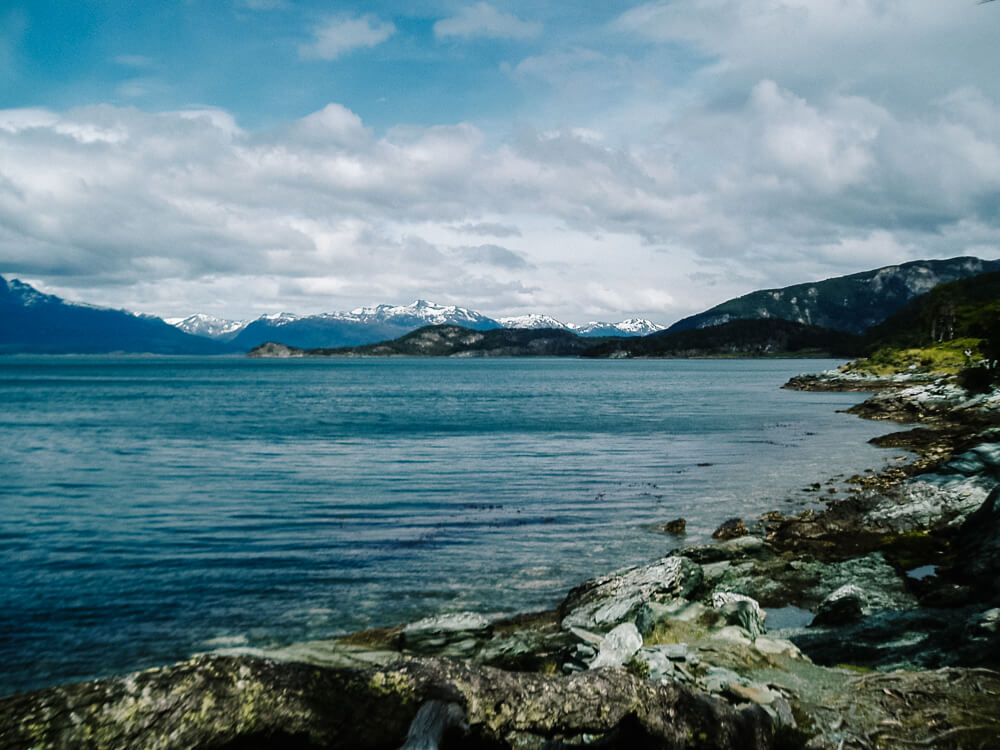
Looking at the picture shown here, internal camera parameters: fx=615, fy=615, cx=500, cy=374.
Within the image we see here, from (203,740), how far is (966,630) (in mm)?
10899

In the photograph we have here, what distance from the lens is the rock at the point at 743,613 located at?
12.0 m

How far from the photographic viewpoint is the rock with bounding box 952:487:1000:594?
1192cm

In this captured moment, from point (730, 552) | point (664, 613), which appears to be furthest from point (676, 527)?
point (664, 613)

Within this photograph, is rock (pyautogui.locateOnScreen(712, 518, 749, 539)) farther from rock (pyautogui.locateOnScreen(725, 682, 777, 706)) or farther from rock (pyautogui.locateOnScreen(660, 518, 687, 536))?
rock (pyautogui.locateOnScreen(725, 682, 777, 706))

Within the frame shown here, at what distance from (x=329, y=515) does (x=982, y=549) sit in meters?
21.5

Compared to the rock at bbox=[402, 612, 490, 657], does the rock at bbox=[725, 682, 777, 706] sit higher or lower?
higher

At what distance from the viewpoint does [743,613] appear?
12336 mm

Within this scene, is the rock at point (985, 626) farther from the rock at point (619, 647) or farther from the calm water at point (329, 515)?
the calm water at point (329, 515)

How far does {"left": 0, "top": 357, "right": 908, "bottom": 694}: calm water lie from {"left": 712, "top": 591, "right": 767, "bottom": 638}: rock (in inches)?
186

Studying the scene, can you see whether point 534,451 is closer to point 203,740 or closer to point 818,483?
point 818,483

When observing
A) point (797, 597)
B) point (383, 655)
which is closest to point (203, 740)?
point (383, 655)

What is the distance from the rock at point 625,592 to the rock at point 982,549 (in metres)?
5.56

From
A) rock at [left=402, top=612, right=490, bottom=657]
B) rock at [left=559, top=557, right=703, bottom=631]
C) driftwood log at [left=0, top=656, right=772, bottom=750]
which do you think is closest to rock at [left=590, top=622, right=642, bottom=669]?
rock at [left=559, top=557, right=703, bottom=631]

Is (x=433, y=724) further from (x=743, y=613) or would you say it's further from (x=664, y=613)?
(x=743, y=613)
